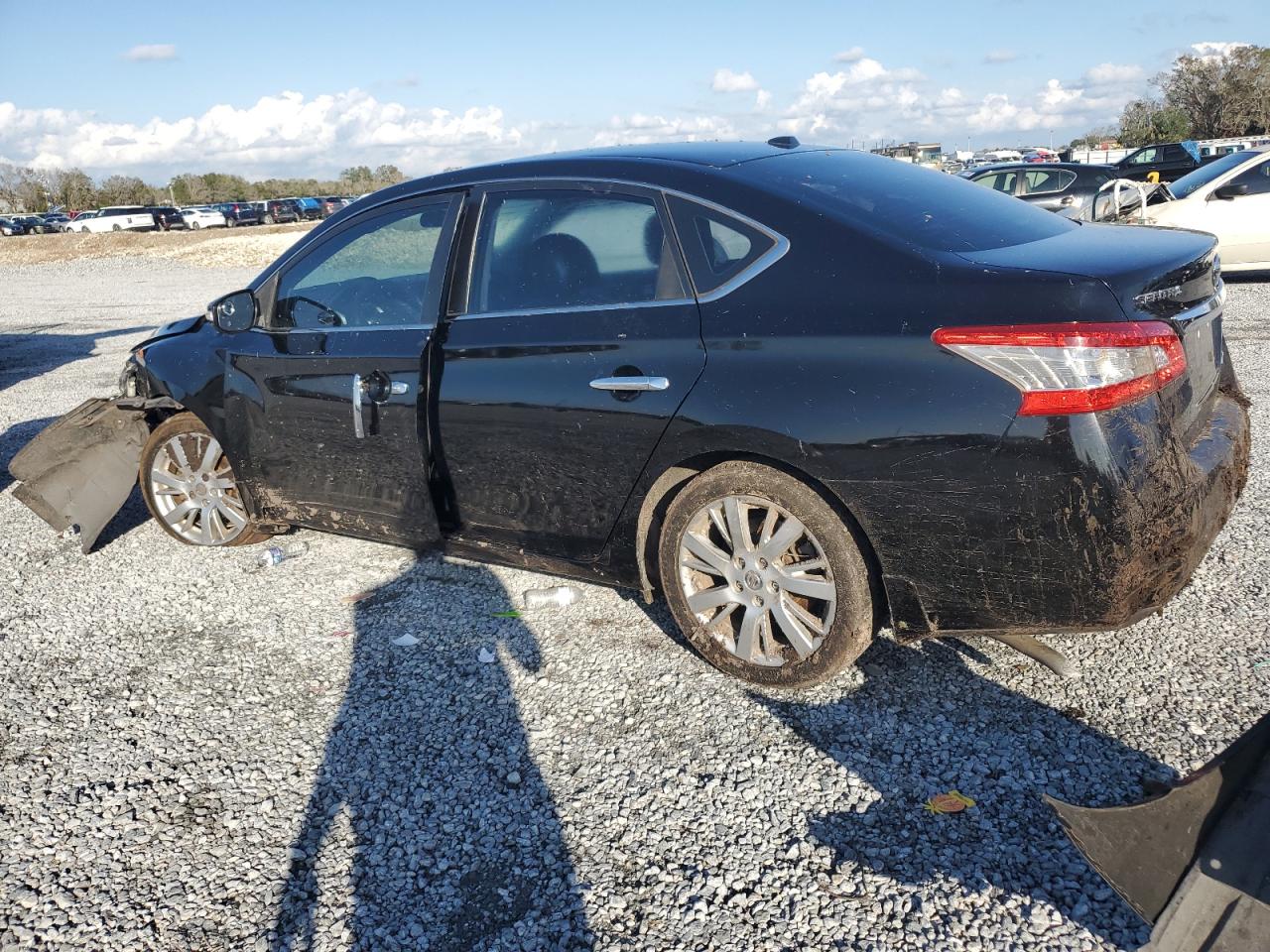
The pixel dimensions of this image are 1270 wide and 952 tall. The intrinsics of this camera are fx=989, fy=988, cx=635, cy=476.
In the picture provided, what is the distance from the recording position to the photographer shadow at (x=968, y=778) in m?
2.54

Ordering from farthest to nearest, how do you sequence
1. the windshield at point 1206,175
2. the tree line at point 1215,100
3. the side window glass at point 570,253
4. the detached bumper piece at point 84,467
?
the tree line at point 1215,100, the windshield at point 1206,175, the detached bumper piece at point 84,467, the side window glass at point 570,253

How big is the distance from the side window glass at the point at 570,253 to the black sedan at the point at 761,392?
0.5 inches

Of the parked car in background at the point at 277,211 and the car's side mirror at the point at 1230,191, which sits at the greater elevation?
the parked car in background at the point at 277,211

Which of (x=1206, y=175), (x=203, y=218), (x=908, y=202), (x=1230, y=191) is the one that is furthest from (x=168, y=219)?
(x=908, y=202)

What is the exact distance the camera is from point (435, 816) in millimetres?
2977

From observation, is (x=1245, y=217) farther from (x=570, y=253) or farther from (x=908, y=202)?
(x=570, y=253)

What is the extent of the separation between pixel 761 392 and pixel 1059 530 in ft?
3.20

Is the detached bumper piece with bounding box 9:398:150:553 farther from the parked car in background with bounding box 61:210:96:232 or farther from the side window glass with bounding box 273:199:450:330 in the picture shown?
the parked car in background with bounding box 61:210:96:232

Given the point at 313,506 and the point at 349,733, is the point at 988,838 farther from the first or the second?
the point at 313,506

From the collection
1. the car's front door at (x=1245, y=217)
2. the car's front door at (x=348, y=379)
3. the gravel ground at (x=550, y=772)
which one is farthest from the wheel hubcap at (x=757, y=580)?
the car's front door at (x=1245, y=217)

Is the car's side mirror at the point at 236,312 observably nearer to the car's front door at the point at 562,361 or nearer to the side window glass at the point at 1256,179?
the car's front door at the point at 562,361

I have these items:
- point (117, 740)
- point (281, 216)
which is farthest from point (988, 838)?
point (281, 216)

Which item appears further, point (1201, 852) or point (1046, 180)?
point (1046, 180)

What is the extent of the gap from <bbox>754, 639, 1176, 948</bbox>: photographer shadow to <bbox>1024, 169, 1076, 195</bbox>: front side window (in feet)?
49.1
